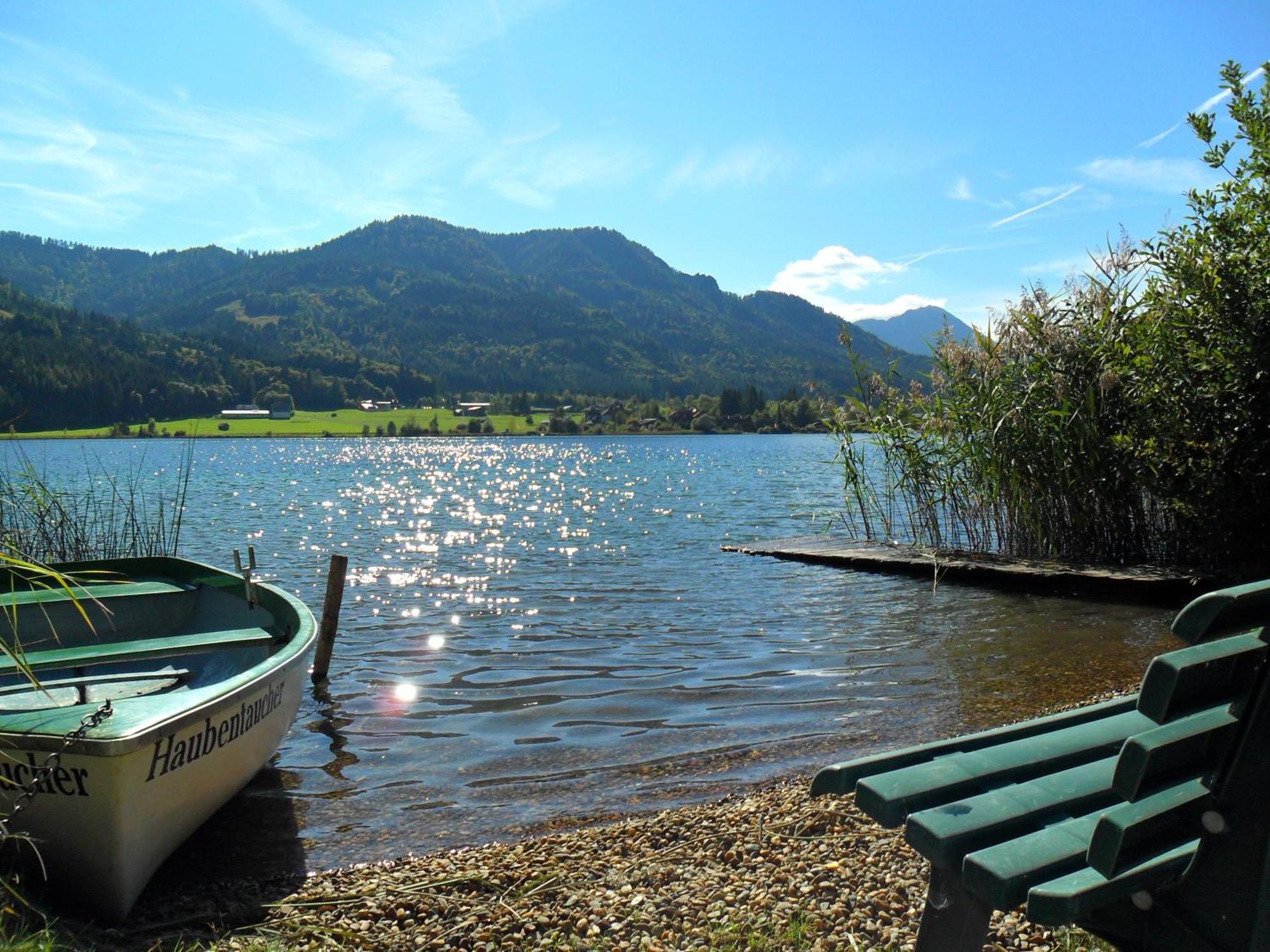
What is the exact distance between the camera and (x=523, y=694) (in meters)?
9.31

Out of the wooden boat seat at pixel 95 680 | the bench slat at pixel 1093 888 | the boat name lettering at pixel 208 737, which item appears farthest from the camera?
the wooden boat seat at pixel 95 680

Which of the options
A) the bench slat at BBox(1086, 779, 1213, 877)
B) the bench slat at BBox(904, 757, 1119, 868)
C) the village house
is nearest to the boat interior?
the bench slat at BBox(904, 757, 1119, 868)

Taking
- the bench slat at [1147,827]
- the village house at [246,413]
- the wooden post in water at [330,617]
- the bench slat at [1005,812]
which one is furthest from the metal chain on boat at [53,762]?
the village house at [246,413]

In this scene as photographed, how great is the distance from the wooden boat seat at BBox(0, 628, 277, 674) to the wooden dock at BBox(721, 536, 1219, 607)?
10418 mm

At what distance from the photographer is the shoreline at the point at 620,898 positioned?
3.70 m

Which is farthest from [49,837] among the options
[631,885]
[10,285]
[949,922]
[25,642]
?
[10,285]

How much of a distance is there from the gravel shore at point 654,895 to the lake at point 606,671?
43.9 inches

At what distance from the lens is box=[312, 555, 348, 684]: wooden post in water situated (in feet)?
32.6

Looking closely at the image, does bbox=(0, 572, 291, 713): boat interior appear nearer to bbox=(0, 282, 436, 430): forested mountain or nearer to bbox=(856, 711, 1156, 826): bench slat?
bbox=(0, 282, 436, 430): forested mountain

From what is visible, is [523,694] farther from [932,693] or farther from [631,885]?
[631,885]

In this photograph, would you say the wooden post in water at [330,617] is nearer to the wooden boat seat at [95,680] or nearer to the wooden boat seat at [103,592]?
the wooden boat seat at [103,592]

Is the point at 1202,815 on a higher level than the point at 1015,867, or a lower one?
higher

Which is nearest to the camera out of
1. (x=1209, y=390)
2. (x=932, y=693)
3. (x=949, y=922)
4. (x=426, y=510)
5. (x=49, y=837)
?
(x=949, y=922)

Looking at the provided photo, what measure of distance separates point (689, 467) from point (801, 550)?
39.9m
